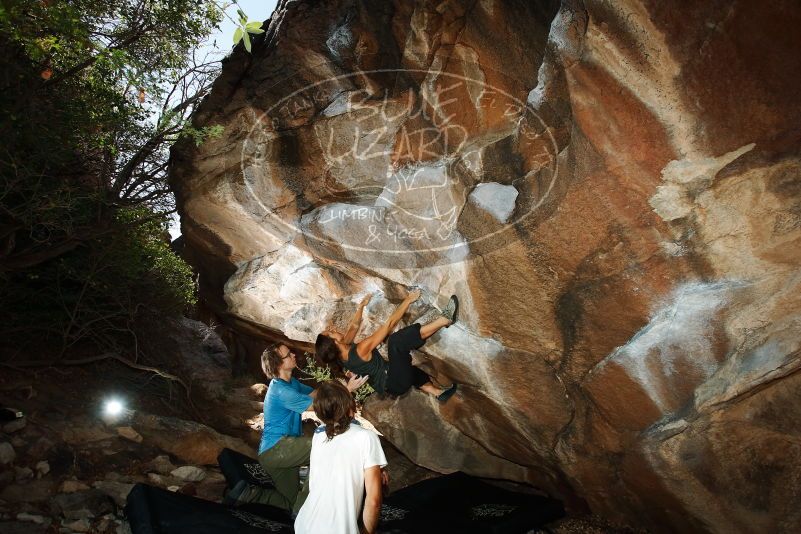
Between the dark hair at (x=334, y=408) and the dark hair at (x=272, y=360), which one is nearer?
the dark hair at (x=334, y=408)

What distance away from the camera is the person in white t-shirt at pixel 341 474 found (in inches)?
95.7

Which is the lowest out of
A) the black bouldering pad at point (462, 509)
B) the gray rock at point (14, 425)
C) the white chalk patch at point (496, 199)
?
the black bouldering pad at point (462, 509)

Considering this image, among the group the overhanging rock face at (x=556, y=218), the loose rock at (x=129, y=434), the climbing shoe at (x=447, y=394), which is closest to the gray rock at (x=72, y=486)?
the loose rock at (x=129, y=434)

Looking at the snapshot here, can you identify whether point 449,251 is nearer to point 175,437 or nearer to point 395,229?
point 395,229

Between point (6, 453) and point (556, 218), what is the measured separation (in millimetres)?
5896

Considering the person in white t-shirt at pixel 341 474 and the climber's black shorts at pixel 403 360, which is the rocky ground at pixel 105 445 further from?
the person in white t-shirt at pixel 341 474

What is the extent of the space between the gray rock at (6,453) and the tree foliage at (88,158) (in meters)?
2.28

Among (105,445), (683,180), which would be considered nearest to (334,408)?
(683,180)

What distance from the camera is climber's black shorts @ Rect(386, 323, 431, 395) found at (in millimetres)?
4625

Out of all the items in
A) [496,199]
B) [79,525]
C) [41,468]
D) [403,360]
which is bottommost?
[79,525]

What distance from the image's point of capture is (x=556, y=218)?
3670mm

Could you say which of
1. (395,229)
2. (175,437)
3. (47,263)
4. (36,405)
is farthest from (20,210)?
(395,229)

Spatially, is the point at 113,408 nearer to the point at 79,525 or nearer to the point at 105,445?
the point at 105,445

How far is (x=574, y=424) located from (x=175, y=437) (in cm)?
485
